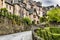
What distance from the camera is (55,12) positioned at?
72438mm

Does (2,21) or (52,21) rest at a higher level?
(2,21)

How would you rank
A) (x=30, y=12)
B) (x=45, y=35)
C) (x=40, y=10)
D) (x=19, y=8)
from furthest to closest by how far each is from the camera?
1. (x=40, y=10)
2. (x=30, y=12)
3. (x=19, y=8)
4. (x=45, y=35)

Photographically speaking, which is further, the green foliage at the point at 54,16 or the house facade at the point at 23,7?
the house facade at the point at 23,7

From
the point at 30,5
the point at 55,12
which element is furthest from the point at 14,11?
the point at 30,5

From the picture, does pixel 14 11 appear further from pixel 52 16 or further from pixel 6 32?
pixel 6 32

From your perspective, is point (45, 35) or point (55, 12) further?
point (55, 12)

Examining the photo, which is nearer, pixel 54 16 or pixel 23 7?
pixel 54 16

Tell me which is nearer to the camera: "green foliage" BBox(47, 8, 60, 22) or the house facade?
"green foliage" BBox(47, 8, 60, 22)

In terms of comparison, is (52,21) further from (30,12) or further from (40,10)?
(40,10)

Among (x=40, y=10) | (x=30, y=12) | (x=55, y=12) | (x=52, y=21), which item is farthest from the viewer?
(x=40, y=10)

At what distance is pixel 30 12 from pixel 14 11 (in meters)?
19.0

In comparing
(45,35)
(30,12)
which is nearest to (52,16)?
(30,12)

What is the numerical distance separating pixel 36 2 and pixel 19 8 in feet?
114

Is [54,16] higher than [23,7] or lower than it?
lower
